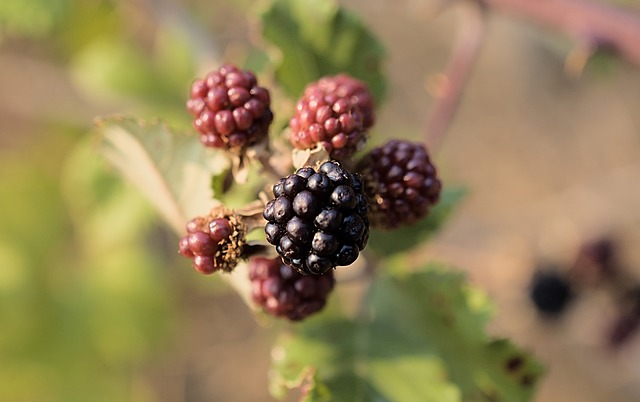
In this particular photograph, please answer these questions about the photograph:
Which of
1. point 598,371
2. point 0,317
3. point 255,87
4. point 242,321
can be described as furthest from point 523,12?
point 242,321

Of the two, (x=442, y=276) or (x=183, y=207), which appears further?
(x=442, y=276)

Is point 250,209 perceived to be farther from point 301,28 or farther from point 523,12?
point 523,12

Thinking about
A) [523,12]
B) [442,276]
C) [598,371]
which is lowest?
[442,276]

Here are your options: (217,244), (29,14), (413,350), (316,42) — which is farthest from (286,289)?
(29,14)

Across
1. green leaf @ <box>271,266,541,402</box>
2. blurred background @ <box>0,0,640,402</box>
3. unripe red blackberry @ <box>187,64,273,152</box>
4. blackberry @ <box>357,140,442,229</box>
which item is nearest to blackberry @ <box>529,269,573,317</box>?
blurred background @ <box>0,0,640,402</box>

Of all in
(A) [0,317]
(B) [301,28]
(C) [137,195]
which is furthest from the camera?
(A) [0,317]

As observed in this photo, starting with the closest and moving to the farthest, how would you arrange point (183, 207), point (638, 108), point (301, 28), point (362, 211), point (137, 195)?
point (362, 211) < point (183, 207) < point (301, 28) < point (137, 195) < point (638, 108)
